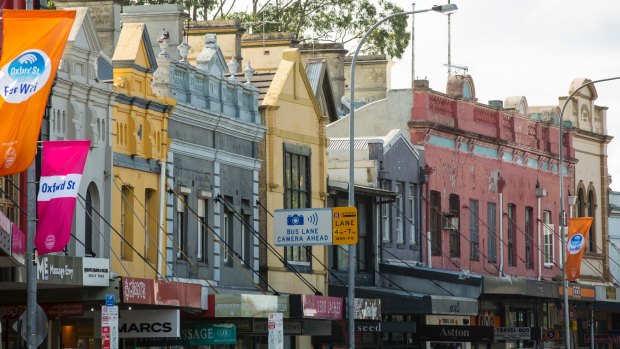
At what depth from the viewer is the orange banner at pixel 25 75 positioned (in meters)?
24.2

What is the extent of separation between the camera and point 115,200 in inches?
1432

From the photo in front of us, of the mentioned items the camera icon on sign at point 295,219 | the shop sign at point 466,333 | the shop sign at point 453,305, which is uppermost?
the camera icon on sign at point 295,219

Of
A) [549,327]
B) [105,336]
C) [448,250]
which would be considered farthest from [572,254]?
[105,336]

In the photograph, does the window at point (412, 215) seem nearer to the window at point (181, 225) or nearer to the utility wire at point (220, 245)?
the utility wire at point (220, 245)

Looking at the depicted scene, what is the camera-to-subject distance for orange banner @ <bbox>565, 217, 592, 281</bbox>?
54.2 m

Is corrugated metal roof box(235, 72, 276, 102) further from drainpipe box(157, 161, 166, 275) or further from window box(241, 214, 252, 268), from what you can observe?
drainpipe box(157, 161, 166, 275)

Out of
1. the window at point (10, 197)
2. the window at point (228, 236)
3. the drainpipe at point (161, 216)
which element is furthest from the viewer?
the window at point (228, 236)

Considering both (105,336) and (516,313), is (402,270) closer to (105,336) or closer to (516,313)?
(516,313)

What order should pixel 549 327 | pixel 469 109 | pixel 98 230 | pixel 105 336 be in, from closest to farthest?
pixel 105 336 < pixel 98 230 < pixel 469 109 < pixel 549 327

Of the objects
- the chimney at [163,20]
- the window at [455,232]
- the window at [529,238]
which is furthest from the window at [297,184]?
the window at [529,238]

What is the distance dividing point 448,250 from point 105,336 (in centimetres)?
2802

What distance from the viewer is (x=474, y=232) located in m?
56.6

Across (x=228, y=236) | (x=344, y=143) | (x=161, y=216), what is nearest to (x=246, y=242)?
(x=228, y=236)

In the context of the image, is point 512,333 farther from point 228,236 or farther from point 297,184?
point 228,236
